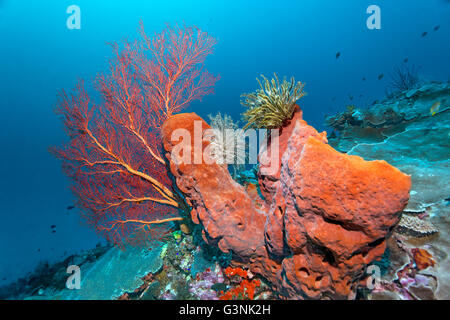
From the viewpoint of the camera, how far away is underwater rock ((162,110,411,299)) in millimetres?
1844

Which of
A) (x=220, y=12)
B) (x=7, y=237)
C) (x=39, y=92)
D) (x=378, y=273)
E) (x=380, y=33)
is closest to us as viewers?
(x=378, y=273)

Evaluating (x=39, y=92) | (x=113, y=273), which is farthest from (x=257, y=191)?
(x=39, y=92)

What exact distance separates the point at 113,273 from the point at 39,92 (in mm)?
60522

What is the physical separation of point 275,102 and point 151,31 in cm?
9910

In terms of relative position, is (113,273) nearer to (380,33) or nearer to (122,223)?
(122,223)

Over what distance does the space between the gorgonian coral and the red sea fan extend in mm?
2537

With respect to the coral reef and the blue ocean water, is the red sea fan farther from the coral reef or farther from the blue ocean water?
the blue ocean water

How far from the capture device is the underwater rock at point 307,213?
1.84m

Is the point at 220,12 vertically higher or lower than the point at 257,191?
higher

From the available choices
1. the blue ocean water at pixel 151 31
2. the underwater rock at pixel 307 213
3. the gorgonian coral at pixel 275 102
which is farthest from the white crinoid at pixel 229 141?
the blue ocean water at pixel 151 31

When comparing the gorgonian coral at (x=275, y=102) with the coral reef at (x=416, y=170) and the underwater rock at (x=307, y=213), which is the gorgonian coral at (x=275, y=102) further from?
the coral reef at (x=416, y=170)

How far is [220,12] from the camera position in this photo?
9275 centimetres

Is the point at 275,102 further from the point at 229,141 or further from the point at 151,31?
the point at 151,31

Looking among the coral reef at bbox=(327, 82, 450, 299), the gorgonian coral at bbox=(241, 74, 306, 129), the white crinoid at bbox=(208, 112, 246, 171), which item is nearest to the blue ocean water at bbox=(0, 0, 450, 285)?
the coral reef at bbox=(327, 82, 450, 299)
